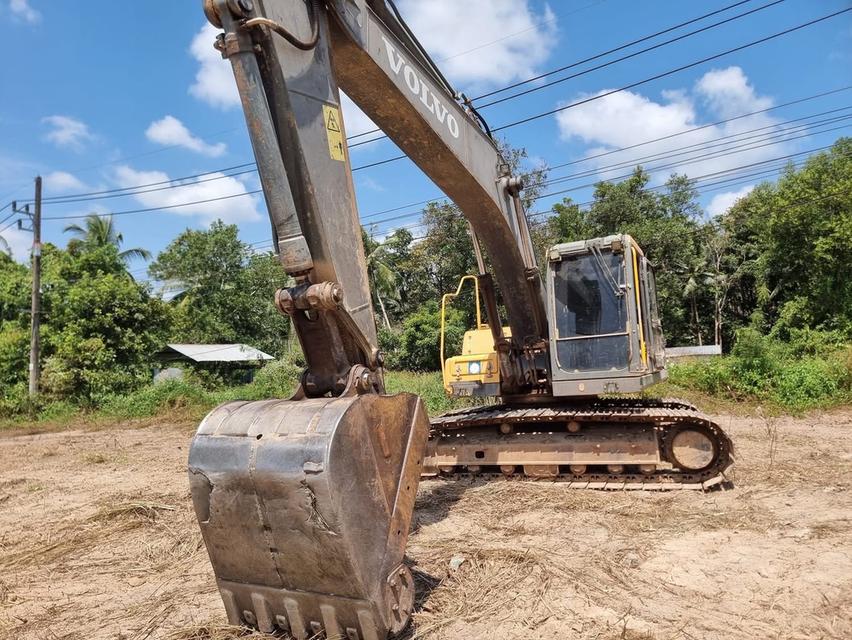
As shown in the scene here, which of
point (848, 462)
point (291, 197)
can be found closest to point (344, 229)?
point (291, 197)

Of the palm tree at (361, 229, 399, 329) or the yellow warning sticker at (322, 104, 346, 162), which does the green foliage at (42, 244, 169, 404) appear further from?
the yellow warning sticker at (322, 104, 346, 162)

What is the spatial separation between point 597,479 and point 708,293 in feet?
98.3

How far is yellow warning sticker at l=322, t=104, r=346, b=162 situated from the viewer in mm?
3550

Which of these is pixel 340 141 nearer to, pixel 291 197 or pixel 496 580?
pixel 291 197

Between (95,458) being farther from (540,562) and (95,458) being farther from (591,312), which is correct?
(540,562)

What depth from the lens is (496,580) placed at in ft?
12.9

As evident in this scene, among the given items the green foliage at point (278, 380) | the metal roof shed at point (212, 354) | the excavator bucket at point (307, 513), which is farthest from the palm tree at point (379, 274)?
the excavator bucket at point (307, 513)

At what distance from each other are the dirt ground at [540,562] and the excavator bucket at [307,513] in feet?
1.47

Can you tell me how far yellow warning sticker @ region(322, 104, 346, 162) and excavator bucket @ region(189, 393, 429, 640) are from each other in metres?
1.37

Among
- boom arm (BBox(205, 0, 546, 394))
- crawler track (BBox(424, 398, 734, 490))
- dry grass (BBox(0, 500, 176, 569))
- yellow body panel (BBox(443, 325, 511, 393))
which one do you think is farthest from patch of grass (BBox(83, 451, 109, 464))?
boom arm (BBox(205, 0, 546, 394))

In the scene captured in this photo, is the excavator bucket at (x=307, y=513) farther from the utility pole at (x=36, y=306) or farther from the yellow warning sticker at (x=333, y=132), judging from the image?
the utility pole at (x=36, y=306)

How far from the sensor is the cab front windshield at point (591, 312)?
6430 mm

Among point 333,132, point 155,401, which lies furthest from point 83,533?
point 155,401

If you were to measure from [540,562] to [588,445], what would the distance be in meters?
2.78
